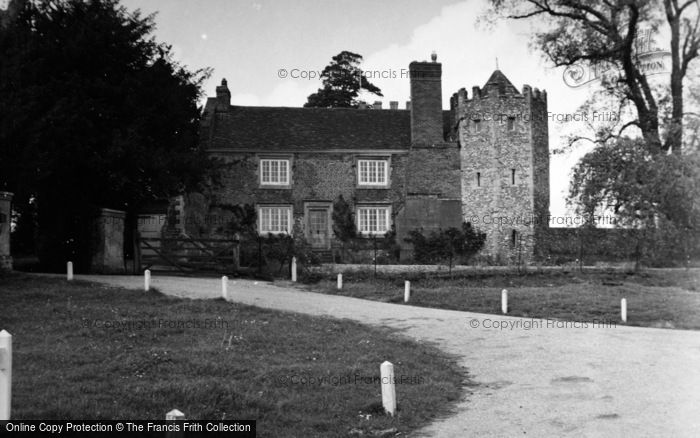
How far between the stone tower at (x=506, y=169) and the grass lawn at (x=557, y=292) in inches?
345

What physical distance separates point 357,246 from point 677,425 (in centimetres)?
2922

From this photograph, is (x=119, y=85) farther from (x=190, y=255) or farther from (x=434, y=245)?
(x=434, y=245)

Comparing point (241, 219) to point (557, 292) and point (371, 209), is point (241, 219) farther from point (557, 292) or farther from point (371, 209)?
point (557, 292)

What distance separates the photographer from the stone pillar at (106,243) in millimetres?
24688

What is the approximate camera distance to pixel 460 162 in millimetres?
38469

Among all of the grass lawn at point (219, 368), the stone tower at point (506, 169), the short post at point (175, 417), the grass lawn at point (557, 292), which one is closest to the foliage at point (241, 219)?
the grass lawn at point (557, 292)

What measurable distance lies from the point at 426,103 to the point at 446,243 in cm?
855

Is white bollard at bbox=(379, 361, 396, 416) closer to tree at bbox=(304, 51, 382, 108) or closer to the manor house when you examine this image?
the manor house

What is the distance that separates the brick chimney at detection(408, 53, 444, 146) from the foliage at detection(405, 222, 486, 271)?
18.5 ft

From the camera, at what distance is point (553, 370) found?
11367 millimetres

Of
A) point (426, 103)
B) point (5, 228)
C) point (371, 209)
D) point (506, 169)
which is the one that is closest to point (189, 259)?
point (5, 228)

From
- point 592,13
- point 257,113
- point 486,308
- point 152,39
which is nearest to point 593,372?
point 486,308

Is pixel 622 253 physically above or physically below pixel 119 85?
below

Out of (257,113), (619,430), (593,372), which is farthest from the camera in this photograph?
(257,113)
